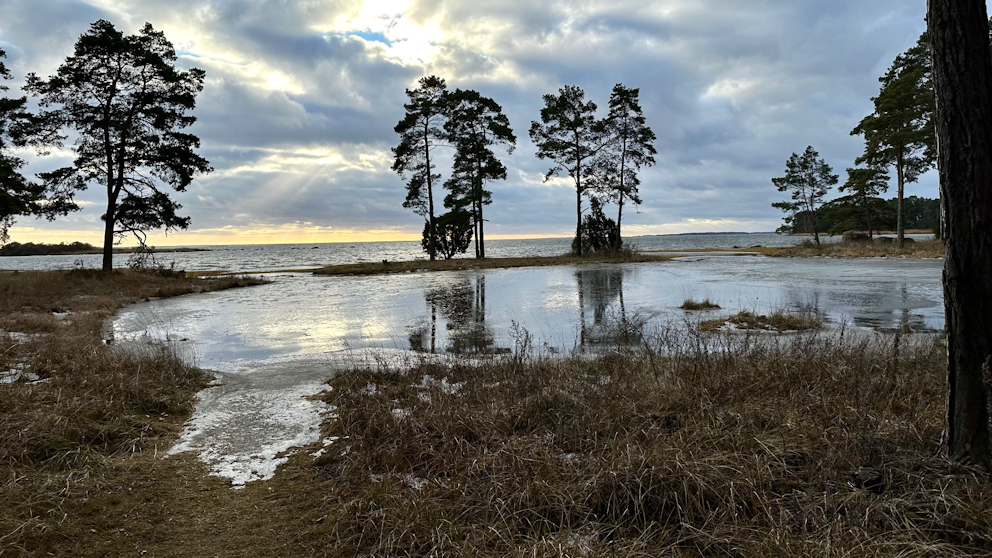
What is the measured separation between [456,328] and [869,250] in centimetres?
3497

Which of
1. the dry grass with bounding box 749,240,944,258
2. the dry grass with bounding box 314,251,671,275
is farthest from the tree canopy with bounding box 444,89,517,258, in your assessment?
the dry grass with bounding box 749,240,944,258

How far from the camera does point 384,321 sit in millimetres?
11984

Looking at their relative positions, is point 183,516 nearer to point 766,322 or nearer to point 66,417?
point 66,417

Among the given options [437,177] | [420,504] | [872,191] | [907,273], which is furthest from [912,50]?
[420,504]

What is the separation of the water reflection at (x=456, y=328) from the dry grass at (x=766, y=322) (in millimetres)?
4110

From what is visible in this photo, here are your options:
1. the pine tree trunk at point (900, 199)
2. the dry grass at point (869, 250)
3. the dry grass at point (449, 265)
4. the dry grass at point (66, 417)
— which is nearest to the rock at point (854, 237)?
the dry grass at point (869, 250)

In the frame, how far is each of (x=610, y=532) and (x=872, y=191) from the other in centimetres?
5612

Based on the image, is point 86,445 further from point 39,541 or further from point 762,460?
point 762,460

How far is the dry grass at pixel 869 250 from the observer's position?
29.8 meters

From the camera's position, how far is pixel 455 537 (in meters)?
2.69

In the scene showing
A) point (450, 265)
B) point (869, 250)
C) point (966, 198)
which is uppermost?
point (966, 198)

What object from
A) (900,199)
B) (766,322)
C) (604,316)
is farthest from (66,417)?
(900,199)

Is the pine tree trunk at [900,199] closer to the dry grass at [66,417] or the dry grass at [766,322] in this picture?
the dry grass at [766,322]

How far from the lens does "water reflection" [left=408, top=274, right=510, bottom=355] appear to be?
8617 mm
